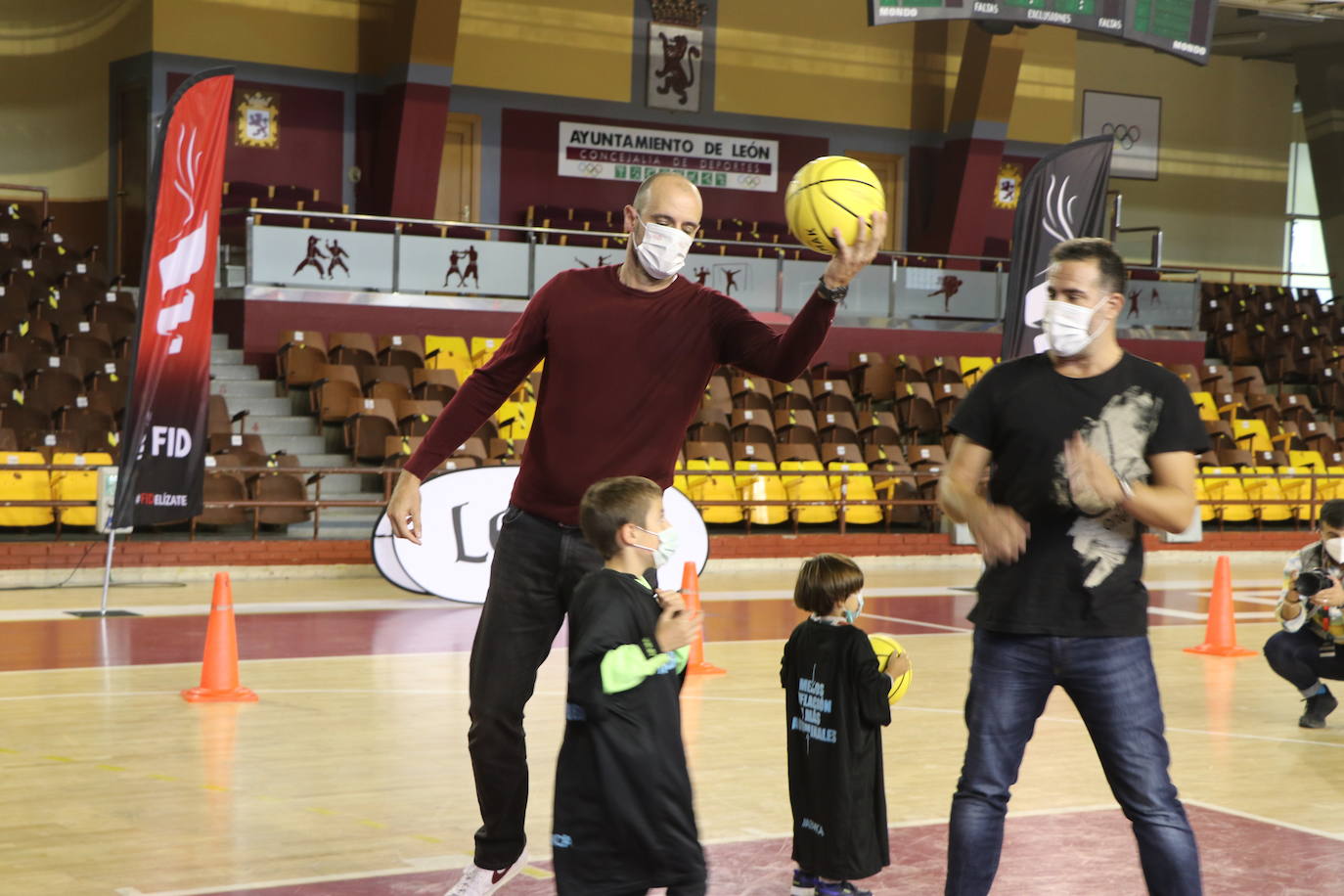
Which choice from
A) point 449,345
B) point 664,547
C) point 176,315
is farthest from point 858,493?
point 664,547

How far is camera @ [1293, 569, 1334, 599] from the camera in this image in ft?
27.0

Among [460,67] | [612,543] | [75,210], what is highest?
[460,67]

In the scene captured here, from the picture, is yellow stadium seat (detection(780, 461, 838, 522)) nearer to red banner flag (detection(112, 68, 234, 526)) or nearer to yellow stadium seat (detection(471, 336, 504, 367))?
yellow stadium seat (detection(471, 336, 504, 367))

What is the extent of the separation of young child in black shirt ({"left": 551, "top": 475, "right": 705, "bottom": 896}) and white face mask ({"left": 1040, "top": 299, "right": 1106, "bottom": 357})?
1.15 metres

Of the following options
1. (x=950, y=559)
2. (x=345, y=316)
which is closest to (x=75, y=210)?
(x=345, y=316)

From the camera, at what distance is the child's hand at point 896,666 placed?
5.22 m

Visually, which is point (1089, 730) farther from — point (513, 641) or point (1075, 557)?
point (513, 641)

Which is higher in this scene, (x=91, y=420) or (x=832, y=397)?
(x=832, y=397)

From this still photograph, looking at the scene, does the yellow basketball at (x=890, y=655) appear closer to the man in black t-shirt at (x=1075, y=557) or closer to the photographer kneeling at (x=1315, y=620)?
the man in black t-shirt at (x=1075, y=557)

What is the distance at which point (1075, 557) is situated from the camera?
4.21 meters

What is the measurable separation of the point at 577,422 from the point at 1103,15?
15.7m

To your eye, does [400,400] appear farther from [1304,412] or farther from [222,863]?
[1304,412]

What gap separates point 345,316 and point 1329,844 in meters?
15.6

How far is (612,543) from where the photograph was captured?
4.09 meters
